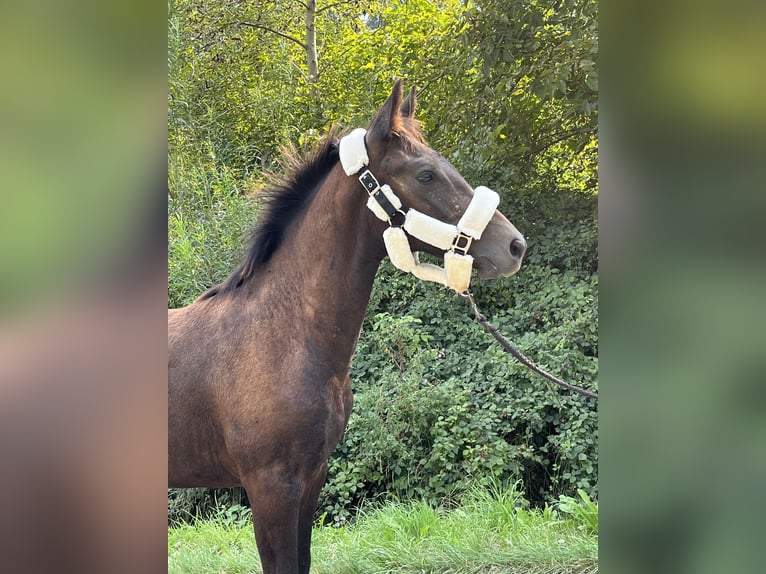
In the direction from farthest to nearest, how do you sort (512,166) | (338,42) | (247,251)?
1. (338,42)
2. (512,166)
3. (247,251)

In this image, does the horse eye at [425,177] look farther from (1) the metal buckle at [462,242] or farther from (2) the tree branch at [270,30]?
(2) the tree branch at [270,30]

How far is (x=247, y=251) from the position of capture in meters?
2.51

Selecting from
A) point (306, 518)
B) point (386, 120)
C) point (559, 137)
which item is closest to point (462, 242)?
point (386, 120)

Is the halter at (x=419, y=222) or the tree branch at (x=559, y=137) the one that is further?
the tree branch at (x=559, y=137)

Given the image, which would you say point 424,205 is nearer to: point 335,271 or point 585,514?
point 335,271

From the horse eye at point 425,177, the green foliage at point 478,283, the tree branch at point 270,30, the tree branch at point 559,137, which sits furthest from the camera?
the tree branch at point 270,30

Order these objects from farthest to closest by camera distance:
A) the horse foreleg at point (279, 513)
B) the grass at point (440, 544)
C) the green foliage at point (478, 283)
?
the green foliage at point (478, 283), the grass at point (440, 544), the horse foreleg at point (279, 513)

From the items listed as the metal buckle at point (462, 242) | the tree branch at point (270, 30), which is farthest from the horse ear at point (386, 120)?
the tree branch at point (270, 30)

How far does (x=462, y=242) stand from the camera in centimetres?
221

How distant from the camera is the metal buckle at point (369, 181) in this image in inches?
87.0

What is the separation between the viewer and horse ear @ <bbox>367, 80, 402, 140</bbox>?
87.2 inches
